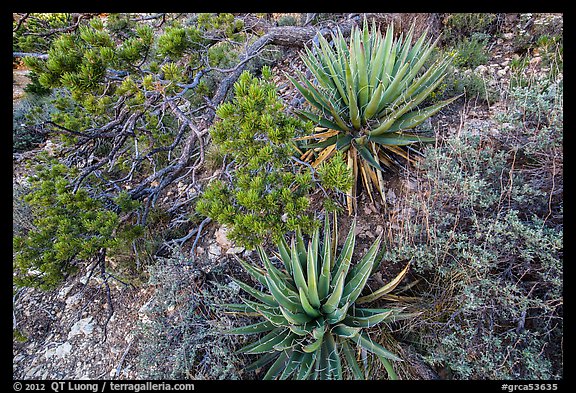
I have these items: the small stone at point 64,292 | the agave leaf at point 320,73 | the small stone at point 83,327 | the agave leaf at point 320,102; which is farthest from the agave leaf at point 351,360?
the small stone at point 64,292

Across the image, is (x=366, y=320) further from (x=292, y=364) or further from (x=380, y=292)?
(x=292, y=364)

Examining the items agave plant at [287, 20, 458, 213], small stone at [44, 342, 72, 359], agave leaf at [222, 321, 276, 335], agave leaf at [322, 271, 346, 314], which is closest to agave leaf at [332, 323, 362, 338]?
agave leaf at [322, 271, 346, 314]

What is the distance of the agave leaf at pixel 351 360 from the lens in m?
1.92

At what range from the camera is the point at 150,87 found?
7.11ft

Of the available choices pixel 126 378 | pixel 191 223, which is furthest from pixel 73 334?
pixel 191 223

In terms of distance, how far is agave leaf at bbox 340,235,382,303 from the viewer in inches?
78.8

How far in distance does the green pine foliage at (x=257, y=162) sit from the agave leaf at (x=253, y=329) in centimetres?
63

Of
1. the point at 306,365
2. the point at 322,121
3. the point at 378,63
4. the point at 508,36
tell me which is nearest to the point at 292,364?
the point at 306,365

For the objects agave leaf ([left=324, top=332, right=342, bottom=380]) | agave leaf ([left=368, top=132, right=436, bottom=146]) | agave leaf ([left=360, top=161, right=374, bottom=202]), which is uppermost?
agave leaf ([left=368, top=132, right=436, bottom=146])

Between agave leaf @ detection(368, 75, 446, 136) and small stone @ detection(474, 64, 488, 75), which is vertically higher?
small stone @ detection(474, 64, 488, 75)

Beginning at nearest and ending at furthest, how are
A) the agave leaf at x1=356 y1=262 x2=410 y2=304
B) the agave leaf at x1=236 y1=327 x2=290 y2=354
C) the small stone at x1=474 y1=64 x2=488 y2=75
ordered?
the agave leaf at x1=236 y1=327 x2=290 y2=354 → the agave leaf at x1=356 y1=262 x2=410 y2=304 → the small stone at x1=474 y1=64 x2=488 y2=75

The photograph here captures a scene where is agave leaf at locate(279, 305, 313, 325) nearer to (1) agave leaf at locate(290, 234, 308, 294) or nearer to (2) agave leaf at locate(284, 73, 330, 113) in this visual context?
(1) agave leaf at locate(290, 234, 308, 294)

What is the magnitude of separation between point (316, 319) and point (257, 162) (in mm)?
1104

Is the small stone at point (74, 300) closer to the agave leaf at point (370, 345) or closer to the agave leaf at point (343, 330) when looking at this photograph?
the agave leaf at point (343, 330)
